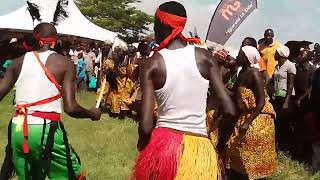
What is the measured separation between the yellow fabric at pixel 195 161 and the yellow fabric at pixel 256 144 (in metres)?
2.54

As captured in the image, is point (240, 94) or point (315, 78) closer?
point (240, 94)

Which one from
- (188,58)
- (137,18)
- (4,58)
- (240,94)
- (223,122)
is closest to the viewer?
(188,58)

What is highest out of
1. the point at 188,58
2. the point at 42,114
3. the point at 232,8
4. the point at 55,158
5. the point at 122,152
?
the point at 232,8

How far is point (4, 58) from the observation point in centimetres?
1747

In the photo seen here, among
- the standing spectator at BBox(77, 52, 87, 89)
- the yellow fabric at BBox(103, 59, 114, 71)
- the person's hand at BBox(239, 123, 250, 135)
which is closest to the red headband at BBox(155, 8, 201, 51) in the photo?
the person's hand at BBox(239, 123, 250, 135)

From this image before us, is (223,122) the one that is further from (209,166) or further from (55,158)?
(209,166)

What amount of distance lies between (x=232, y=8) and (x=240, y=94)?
2.55 metres

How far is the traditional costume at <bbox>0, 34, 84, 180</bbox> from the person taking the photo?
4.52 metres

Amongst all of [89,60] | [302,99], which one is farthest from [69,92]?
[89,60]

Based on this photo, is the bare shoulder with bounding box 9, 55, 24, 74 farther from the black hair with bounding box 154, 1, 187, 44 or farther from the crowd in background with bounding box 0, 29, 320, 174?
the crowd in background with bounding box 0, 29, 320, 174

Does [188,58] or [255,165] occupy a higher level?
[188,58]

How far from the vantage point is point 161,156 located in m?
3.76

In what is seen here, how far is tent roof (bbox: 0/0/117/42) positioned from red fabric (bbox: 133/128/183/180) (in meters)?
15.8

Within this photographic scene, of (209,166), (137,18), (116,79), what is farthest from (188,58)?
(137,18)
